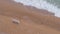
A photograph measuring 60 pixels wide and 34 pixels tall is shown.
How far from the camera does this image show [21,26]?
3.39ft

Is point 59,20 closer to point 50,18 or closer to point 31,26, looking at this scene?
point 50,18

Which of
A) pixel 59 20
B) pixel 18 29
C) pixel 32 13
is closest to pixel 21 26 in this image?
pixel 18 29

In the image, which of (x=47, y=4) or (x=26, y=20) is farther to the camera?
(x=47, y=4)

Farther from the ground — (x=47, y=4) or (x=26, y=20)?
(x=47, y=4)

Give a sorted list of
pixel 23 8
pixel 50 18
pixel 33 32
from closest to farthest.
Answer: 1. pixel 33 32
2. pixel 50 18
3. pixel 23 8

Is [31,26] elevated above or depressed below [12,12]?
below

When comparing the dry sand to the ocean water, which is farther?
the ocean water

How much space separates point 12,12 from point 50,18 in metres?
0.28

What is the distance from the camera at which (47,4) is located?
1201mm

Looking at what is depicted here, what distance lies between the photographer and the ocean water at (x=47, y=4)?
1150mm

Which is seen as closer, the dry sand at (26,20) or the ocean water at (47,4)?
the dry sand at (26,20)

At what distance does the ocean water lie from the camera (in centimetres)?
115

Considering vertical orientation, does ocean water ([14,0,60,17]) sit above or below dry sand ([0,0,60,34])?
above

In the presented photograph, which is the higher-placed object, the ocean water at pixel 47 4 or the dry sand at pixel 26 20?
the ocean water at pixel 47 4
